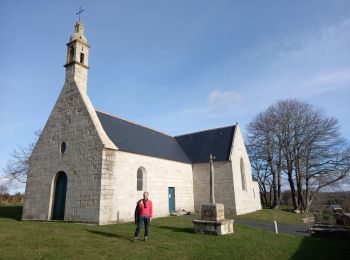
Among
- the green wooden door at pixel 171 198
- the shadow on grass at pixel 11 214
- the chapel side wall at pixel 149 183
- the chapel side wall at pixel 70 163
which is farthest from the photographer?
the green wooden door at pixel 171 198

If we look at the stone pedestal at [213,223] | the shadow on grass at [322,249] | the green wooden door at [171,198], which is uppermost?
the green wooden door at [171,198]

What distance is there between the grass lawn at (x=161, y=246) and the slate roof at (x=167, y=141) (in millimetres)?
7758

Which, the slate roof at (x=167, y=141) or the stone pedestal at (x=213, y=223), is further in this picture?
the slate roof at (x=167, y=141)

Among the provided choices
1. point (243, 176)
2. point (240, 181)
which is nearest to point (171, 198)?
point (240, 181)

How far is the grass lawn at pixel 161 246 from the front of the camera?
776 cm

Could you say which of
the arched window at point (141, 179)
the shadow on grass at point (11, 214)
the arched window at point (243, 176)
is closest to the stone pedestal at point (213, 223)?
the arched window at point (141, 179)

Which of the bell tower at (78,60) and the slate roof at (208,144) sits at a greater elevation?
the bell tower at (78,60)

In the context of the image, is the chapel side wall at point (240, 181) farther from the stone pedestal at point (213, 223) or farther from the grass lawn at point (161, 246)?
the grass lawn at point (161, 246)

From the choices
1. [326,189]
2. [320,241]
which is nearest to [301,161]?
Answer: [326,189]

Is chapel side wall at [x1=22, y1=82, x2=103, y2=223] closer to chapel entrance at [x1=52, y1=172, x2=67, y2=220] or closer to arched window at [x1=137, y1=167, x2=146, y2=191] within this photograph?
chapel entrance at [x1=52, y1=172, x2=67, y2=220]

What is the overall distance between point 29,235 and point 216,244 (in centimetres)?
747

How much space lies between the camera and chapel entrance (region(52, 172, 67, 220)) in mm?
16562

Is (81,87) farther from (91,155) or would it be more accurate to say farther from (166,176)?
(166,176)

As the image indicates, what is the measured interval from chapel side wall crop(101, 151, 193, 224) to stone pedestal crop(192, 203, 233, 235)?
5.95 metres
